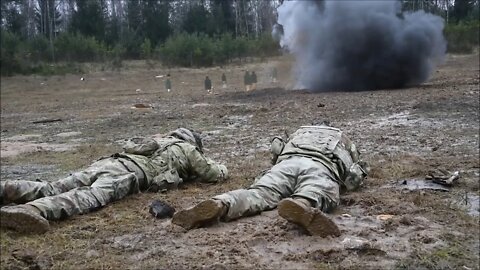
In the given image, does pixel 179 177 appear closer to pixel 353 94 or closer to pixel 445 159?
pixel 445 159

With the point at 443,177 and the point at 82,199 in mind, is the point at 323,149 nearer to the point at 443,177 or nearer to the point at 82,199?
the point at 443,177

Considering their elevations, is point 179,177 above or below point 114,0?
below

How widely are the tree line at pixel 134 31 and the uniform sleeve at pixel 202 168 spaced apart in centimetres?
2374

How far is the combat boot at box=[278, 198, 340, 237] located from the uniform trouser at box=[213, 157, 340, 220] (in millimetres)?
423

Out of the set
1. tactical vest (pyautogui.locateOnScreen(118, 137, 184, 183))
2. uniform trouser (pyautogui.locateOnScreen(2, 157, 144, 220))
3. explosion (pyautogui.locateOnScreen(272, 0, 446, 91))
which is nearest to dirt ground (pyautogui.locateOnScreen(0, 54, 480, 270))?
uniform trouser (pyautogui.locateOnScreen(2, 157, 144, 220))

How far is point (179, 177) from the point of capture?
19.8ft

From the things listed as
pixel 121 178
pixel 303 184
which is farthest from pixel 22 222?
pixel 303 184

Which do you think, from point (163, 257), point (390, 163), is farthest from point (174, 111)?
point (163, 257)

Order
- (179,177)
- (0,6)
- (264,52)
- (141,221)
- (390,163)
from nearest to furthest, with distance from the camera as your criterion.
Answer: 1. (141,221)
2. (179,177)
3. (390,163)
4. (264,52)
5. (0,6)

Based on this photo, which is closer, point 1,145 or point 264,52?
point 1,145

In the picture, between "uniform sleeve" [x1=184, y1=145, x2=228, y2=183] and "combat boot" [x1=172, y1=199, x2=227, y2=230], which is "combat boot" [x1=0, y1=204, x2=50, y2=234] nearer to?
"combat boot" [x1=172, y1=199, x2=227, y2=230]

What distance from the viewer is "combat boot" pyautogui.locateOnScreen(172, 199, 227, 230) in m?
4.30

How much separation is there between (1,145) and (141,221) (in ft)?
24.1

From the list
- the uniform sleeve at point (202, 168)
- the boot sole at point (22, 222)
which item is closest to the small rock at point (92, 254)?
the boot sole at point (22, 222)
